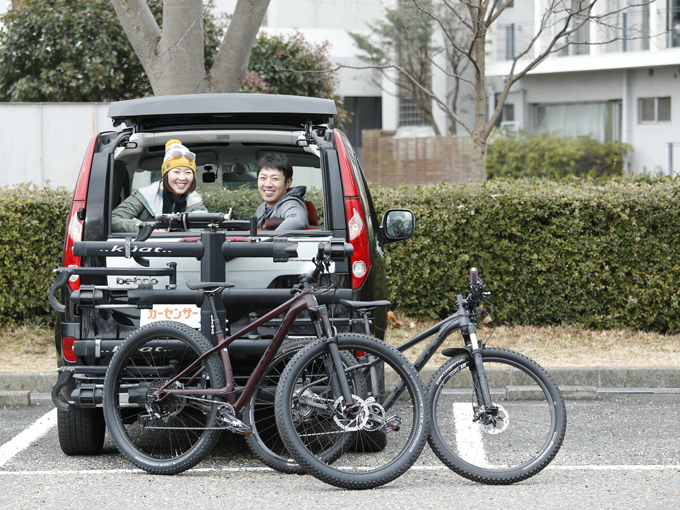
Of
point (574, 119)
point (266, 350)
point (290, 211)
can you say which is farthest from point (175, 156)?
point (574, 119)

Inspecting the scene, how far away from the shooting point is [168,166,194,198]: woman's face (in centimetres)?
530

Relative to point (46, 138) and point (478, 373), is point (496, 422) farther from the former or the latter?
point (46, 138)

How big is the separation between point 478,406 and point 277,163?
1903 mm

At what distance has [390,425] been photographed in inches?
176

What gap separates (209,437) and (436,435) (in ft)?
3.69

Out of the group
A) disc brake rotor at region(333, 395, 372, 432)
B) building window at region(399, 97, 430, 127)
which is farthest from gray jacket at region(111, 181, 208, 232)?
building window at region(399, 97, 430, 127)

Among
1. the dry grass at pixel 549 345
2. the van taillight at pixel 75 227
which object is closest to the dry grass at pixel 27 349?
the dry grass at pixel 549 345

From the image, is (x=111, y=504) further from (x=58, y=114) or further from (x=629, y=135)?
(x=629, y=135)

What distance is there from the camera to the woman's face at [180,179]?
5.30 meters

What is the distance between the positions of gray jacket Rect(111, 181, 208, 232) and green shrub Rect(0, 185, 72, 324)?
307 cm

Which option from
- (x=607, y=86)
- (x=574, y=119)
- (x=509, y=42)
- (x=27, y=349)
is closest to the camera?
(x=27, y=349)

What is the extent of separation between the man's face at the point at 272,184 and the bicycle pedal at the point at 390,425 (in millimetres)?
1667

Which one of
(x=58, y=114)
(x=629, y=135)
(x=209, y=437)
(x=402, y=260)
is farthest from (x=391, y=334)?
(x=629, y=135)

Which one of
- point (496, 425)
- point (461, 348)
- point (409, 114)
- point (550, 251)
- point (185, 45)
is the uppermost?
point (409, 114)
